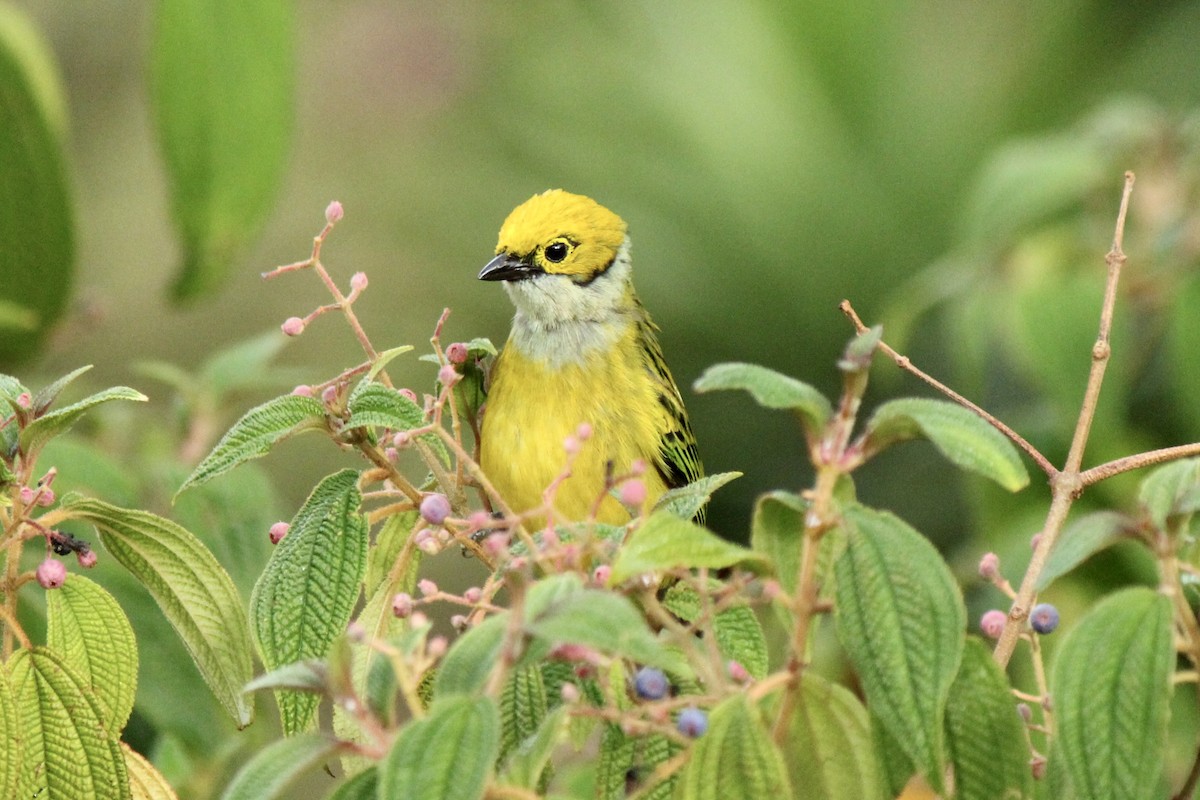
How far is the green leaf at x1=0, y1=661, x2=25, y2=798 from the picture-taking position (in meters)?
1.10

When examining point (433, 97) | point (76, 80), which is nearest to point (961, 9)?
point (433, 97)

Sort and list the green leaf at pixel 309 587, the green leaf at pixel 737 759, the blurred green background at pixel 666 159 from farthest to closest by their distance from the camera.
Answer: the blurred green background at pixel 666 159, the green leaf at pixel 309 587, the green leaf at pixel 737 759

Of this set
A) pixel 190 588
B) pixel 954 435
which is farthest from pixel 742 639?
pixel 190 588

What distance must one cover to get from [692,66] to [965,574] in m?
5.53

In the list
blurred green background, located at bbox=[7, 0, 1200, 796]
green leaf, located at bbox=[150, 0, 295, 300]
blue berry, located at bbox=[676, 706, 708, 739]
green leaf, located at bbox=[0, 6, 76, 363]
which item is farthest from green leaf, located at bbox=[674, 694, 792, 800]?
blurred green background, located at bbox=[7, 0, 1200, 796]

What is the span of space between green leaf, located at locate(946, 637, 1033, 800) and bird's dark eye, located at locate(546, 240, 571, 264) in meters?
2.01

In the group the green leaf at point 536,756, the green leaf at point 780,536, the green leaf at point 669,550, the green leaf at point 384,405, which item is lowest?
the green leaf at point 536,756

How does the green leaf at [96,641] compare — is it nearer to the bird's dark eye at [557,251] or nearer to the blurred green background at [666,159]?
the bird's dark eye at [557,251]

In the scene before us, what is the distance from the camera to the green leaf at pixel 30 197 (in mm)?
2156

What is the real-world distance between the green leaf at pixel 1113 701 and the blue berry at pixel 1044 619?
20 cm

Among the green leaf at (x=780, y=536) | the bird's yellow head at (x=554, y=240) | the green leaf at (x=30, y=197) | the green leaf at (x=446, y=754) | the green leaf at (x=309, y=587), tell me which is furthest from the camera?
the bird's yellow head at (x=554, y=240)

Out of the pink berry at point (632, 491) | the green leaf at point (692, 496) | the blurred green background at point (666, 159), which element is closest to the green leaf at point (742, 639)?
the green leaf at point (692, 496)

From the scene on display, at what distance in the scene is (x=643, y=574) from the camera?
3.41 feet

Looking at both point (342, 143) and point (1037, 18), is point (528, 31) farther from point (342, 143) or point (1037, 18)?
point (1037, 18)
